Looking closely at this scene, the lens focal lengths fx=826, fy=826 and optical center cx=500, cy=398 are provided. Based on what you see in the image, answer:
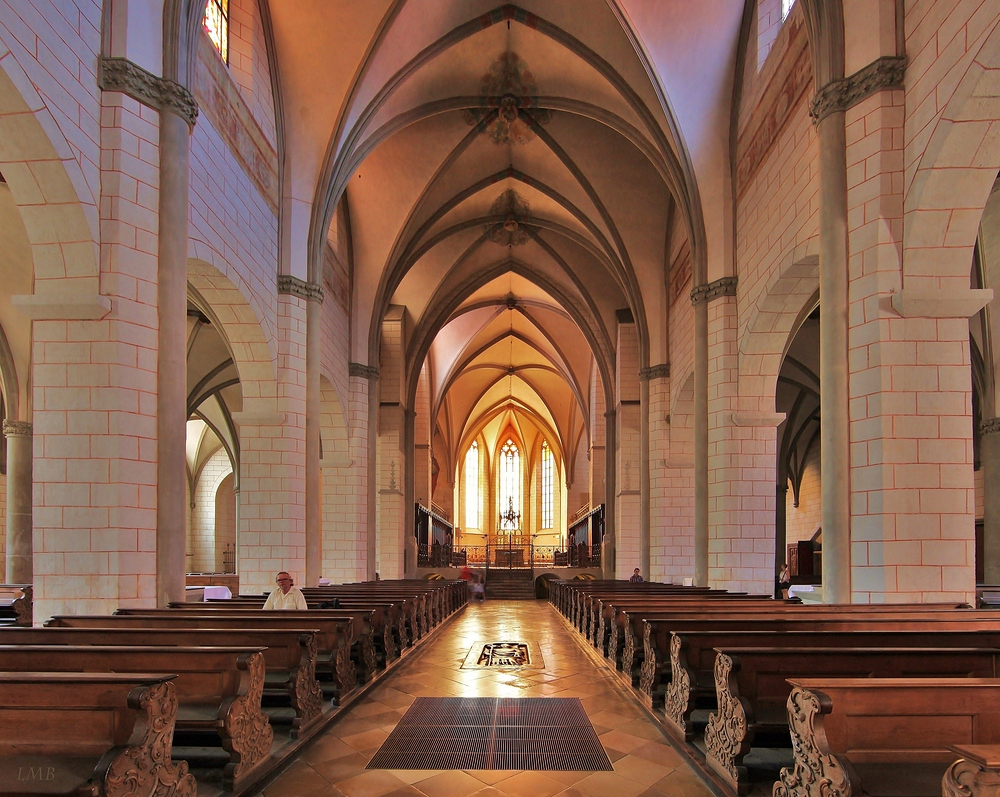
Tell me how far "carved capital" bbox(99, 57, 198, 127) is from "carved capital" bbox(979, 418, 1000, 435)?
1432 centimetres

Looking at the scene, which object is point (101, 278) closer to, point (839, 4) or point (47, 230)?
point (47, 230)

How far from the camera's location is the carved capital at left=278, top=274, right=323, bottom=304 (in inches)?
559

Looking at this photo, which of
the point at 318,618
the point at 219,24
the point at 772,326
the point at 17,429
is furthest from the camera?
the point at 17,429

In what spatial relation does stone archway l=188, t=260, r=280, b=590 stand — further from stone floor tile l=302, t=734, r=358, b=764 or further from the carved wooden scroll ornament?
the carved wooden scroll ornament

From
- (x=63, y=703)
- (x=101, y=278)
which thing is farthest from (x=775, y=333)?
(x=63, y=703)

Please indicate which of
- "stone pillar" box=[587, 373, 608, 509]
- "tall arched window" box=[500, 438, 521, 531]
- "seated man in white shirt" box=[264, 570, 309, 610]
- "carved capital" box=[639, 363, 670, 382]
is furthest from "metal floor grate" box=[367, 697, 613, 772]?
"tall arched window" box=[500, 438, 521, 531]

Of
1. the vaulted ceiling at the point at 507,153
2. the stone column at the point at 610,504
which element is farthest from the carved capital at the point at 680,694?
the stone column at the point at 610,504

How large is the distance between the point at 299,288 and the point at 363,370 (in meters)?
6.67

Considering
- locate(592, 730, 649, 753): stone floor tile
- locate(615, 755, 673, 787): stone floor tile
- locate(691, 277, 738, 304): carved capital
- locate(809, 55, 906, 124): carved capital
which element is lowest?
locate(592, 730, 649, 753): stone floor tile

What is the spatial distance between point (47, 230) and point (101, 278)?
0.63 m

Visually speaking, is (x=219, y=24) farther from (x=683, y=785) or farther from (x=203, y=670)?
(x=683, y=785)

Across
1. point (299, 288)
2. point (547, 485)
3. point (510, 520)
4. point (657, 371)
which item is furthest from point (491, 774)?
point (547, 485)

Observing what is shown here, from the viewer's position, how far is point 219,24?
39.8 feet

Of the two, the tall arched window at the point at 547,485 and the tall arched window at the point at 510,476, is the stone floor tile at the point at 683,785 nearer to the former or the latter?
the tall arched window at the point at 547,485
